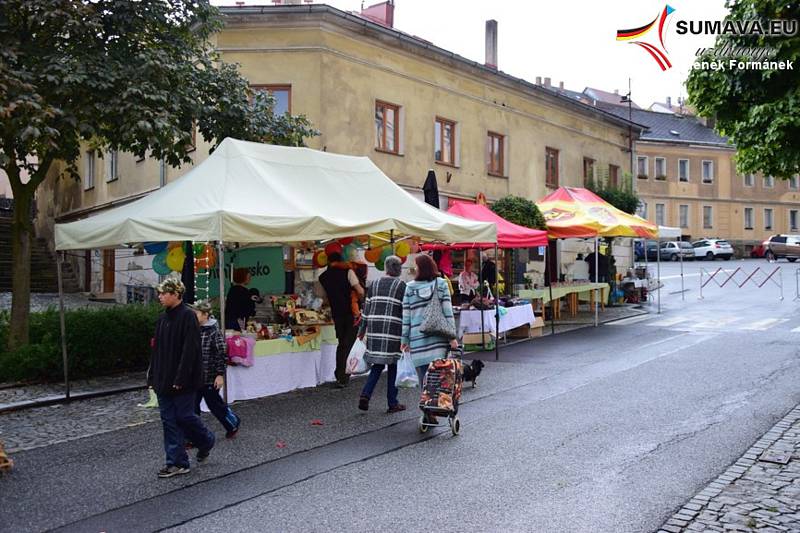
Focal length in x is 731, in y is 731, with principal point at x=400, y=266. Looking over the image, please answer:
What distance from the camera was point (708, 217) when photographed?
55.5 metres

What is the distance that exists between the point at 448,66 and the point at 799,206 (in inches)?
1899

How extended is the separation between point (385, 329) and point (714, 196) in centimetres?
5272

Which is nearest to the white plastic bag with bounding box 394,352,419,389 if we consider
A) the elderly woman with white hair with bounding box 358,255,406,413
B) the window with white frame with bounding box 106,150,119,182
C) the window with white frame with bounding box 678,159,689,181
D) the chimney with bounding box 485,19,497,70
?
the elderly woman with white hair with bounding box 358,255,406,413

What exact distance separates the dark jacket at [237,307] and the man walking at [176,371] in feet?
11.2

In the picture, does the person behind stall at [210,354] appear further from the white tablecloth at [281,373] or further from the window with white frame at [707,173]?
the window with white frame at [707,173]

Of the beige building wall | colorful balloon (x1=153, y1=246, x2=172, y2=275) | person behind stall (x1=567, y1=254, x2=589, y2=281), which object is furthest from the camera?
the beige building wall

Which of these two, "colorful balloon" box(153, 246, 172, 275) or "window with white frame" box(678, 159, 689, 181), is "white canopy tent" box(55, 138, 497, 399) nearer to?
"colorful balloon" box(153, 246, 172, 275)

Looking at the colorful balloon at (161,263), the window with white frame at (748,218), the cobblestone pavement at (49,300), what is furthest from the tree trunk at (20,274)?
Answer: the window with white frame at (748,218)

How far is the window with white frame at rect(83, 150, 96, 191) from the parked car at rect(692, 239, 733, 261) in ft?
127

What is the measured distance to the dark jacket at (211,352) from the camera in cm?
675

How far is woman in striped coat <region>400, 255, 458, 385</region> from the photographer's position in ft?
25.2

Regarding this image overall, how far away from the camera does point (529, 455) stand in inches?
258

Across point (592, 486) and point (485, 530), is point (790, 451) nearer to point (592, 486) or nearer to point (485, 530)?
point (592, 486)

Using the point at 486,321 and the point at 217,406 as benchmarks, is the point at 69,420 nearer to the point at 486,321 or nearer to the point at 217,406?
the point at 217,406
